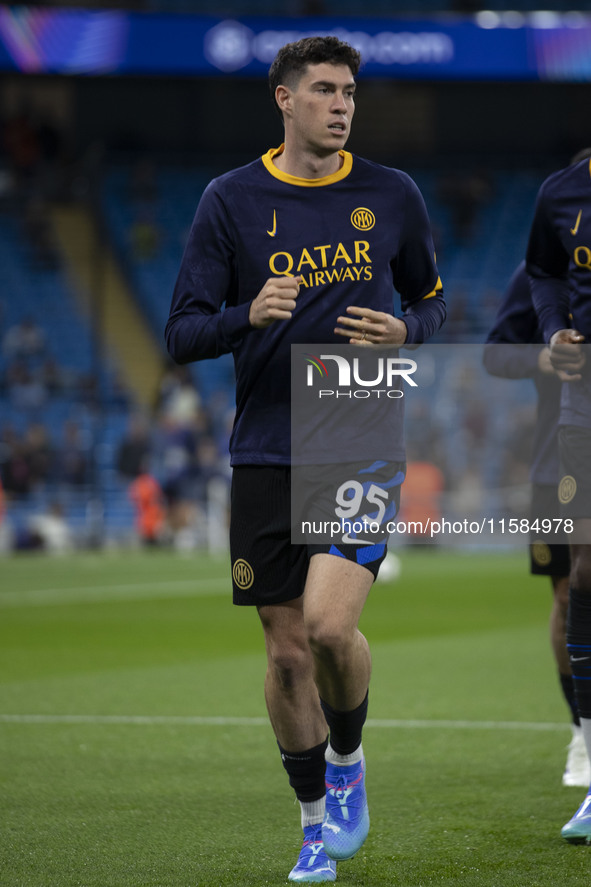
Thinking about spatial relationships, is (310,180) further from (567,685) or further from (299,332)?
(567,685)

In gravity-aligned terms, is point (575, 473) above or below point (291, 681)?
above

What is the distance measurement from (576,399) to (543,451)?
3.44 ft

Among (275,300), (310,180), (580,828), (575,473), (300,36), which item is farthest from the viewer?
(300,36)

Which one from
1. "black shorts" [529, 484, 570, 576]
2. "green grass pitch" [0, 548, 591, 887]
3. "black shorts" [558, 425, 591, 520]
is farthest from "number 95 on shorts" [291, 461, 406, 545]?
"black shorts" [529, 484, 570, 576]

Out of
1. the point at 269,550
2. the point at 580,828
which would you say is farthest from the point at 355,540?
the point at 580,828

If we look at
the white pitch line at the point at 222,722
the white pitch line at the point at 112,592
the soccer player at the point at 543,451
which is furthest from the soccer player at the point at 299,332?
the white pitch line at the point at 112,592

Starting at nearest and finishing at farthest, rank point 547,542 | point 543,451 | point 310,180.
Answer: point 310,180, point 547,542, point 543,451

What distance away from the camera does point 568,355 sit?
4.05 metres

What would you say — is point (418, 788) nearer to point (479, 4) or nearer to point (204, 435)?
point (204, 435)

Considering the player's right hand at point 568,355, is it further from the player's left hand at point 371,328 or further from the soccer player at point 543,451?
the soccer player at point 543,451

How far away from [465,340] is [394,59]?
5.33 meters

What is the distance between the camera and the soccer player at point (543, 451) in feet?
16.4

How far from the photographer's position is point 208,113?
27641 millimetres

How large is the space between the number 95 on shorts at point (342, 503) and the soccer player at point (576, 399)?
68 cm
